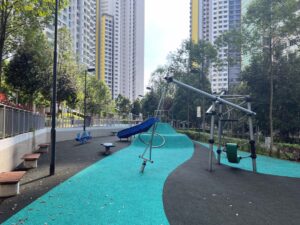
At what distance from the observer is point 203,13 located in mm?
79812

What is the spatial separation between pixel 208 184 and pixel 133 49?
12892 centimetres

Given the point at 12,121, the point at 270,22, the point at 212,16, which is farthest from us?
the point at 212,16

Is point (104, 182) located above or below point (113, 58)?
below

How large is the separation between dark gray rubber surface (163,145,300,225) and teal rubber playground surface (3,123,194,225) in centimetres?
37

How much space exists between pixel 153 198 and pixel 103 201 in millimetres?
1152

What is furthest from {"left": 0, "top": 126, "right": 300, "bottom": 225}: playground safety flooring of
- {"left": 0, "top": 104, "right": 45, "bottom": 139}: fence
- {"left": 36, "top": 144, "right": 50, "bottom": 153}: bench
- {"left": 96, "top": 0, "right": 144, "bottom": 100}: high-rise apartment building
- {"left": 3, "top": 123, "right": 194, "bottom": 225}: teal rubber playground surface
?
{"left": 96, "top": 0, "right": 144, "bottom": 100}: high-rise apartment building

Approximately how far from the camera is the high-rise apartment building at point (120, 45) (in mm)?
120312

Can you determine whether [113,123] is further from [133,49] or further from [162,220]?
[133,49]

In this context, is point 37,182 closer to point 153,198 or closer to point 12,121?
point 12,121

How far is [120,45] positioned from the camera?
12706 centimetres

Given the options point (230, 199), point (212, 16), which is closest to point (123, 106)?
point (212, 16)

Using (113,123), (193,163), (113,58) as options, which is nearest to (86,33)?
(113,58)

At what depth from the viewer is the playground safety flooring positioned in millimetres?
4824

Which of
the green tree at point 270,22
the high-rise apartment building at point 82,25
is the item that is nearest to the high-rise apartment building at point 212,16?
the high-rise apartment building at point 82,25
